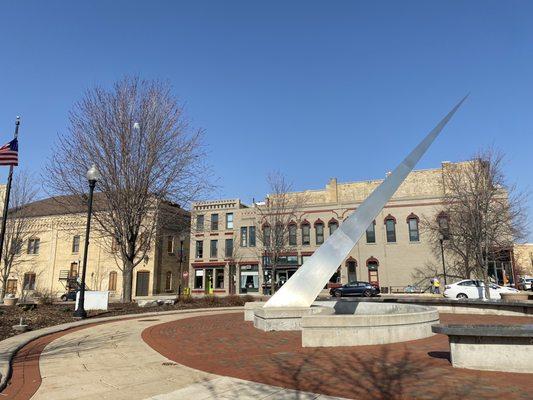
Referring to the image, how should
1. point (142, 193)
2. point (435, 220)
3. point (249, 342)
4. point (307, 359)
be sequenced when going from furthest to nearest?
point (435, 220), point (142, 193), point (249, 342), point (307, 359)

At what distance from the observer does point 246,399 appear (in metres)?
5.09

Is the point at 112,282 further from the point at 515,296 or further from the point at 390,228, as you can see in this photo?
the point at 515,296

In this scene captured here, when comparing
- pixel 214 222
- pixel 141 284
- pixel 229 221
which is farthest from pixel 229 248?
pixel 141 284

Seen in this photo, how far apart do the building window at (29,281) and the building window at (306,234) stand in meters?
34.5

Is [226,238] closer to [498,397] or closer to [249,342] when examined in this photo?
[249,342]

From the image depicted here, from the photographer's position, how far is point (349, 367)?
22.2 feet

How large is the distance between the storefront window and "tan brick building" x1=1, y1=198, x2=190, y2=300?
7.64m

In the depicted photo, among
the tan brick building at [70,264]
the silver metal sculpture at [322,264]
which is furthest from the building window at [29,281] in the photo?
the silver metal sculpture at [322,264]

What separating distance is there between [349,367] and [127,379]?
3615 millimetres

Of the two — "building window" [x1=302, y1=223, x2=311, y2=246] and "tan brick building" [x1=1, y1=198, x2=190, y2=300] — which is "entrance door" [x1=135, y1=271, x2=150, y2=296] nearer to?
"tan brick building" [x1=1, y1=198, x2=190, y2=300]

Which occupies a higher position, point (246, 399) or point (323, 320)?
point (323, 320)

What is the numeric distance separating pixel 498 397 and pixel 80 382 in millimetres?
5860

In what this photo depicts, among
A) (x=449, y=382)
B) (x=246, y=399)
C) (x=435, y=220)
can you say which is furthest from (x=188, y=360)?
(x=435, y=220)

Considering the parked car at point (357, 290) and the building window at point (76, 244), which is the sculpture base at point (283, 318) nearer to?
the parked car at point (357, 290)
